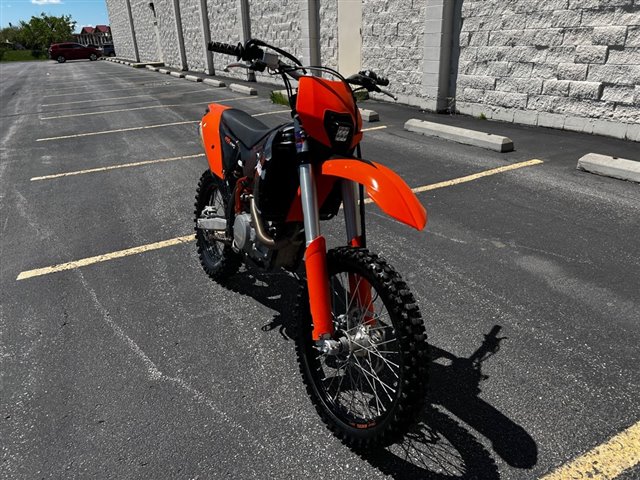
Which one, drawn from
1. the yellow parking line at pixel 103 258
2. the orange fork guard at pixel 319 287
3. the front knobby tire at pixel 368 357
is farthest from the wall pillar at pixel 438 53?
the orange fork guard at pixel 319 287

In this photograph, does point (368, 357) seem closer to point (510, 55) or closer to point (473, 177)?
point (473, 177)

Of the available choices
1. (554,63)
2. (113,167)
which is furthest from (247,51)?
(554,63)

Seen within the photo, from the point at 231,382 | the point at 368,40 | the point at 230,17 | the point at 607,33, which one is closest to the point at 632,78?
the point at 607,33

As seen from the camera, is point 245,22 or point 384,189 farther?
point 245,22

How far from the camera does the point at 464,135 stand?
7359 mm

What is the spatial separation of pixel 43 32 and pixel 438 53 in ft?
351

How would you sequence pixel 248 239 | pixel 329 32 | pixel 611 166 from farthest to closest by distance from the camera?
pixel 329 32
pixel 611 166
pixel 248 239

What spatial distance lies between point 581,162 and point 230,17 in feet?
52.4

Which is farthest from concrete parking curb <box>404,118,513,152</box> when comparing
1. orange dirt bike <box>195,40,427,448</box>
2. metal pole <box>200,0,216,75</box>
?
metal pole <box>200,0,216,75</box>

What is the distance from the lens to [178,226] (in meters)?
4.86

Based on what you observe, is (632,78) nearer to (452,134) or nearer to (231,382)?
(452,134)

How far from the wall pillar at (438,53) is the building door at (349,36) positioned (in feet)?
7.93

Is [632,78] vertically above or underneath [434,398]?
above

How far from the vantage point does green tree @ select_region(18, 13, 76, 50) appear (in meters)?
91.6
